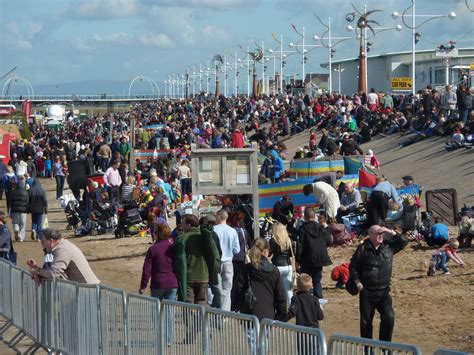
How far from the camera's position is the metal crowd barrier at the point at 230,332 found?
8.12 m

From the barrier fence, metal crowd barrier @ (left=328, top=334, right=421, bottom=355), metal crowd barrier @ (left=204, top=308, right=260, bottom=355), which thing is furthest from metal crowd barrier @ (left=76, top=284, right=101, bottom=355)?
metal crowd barrier @ (left=328, top=334, right=421, bottom=355)

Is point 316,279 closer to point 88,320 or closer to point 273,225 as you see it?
point 273,225

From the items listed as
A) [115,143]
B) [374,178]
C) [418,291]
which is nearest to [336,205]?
[374,178]

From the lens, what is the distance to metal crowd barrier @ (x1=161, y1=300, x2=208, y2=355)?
9.07 metres

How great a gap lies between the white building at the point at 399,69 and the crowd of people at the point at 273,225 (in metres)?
18.1

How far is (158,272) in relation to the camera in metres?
12.7

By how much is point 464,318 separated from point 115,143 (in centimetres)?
2888

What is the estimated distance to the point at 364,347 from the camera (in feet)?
22.2

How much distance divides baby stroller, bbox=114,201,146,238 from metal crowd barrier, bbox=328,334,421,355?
19.2m

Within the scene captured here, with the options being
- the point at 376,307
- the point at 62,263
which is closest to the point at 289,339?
the point at 376,307

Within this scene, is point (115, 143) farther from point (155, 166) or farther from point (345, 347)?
point (345, 347)

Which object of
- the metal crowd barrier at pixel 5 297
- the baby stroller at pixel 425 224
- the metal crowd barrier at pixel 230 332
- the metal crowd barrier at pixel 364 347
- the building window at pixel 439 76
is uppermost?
the building window at pixel 439 76

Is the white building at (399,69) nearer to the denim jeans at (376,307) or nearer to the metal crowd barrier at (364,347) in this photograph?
the denim jeans at (376,307)

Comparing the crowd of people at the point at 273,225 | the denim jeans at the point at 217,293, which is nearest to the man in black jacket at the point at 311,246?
the crowd of people at the point at 273,225
